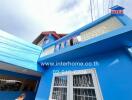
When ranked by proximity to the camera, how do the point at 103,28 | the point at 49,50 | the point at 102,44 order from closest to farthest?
the point at 102,44
the point at 103,28
the point at 49,50

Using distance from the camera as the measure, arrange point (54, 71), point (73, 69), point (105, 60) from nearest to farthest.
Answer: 1. point (105, 60)
2. point (73, 69)
3. point (54, 71)

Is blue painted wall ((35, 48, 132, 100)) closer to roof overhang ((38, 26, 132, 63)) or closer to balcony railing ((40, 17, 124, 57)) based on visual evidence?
roof overhang ((38, 26, 132, 63))

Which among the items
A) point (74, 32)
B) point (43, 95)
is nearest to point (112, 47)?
point (74, 32)

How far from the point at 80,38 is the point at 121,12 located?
5.37 feet

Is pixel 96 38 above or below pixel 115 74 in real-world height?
above

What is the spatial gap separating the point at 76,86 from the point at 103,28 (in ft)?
6.58

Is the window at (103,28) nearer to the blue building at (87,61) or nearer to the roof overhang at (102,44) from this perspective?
the blue building at (87,61)

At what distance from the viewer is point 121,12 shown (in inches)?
171

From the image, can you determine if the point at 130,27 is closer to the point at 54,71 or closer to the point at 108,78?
the point at 108,78

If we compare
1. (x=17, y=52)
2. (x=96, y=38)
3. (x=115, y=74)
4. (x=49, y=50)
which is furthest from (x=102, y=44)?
(x=17, y=52)

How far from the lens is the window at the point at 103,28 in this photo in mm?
4180

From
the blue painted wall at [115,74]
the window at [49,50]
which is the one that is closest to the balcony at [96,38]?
the blue painted wall at [115,74]

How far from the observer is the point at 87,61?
16.1 ft

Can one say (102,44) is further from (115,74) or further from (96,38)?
(115,74)
